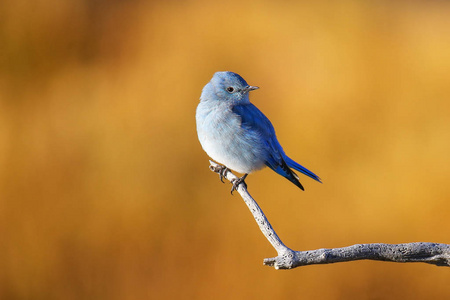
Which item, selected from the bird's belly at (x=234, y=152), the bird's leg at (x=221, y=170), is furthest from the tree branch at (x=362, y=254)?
the bird's leg at (x=221, y=170)

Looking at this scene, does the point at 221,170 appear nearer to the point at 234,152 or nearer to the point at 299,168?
Result: the point at 234,152

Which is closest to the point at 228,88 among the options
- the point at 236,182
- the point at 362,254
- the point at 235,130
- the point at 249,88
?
the point at 249,88

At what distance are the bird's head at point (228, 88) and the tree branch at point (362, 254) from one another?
3.21ft

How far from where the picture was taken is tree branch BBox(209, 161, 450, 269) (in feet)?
6.93

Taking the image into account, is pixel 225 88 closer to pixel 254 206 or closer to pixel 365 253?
pixel 254 206

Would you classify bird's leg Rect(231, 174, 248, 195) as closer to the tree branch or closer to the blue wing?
the blue wing

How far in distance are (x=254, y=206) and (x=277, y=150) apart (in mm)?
740

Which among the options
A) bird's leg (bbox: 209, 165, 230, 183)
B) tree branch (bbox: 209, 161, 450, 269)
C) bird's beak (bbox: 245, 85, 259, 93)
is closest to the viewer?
tree branch (bbox: 209, 161, 450, 269)

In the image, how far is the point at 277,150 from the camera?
3217mm

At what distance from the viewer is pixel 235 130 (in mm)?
3018

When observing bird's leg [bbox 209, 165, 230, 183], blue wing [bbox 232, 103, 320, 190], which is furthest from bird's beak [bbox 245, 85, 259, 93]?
bird's leg [bbox 209, 165, 230, 183]

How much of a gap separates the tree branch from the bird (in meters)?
0.80

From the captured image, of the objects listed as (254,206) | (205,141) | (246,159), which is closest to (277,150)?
(246,159)

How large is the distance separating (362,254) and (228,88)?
1324 mm
